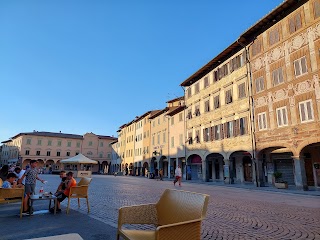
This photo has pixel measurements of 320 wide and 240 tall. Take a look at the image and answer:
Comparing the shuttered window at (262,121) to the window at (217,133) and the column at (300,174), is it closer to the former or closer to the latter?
the column at (300,174)

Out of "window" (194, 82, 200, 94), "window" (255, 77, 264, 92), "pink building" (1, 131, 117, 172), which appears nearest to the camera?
"window" (255, 77, 264, 92)

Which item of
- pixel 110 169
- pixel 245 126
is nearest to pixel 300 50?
pixel 245 126

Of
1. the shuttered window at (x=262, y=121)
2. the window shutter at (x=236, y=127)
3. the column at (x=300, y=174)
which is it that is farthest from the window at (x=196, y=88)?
the column at (x=300, y=174)

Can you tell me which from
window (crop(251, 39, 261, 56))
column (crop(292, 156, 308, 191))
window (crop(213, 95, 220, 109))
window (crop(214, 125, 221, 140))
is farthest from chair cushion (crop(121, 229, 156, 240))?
window (crop(213, 95, 220, 109))

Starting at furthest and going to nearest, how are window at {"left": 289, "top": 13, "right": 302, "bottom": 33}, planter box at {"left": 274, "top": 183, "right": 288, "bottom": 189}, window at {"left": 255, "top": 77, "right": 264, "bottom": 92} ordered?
window at {"left": 255, "top": 77, "right": 264, "bottom": 92} → planter box at {"left": 274, "top": 183, "right": 288, "bottom": 189} → window at {"left": 289, "top": 13, "right": 302, "bottom": 33}

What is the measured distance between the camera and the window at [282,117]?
19.5m

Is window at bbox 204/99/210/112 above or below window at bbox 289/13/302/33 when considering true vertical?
below

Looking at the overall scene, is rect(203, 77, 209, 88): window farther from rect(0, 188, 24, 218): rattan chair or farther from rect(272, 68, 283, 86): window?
rect(0, 188, 24, 218): rattan chair

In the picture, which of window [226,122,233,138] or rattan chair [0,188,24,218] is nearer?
rattan chair [0,188,24,218]

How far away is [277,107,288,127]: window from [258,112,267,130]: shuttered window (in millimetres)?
1408

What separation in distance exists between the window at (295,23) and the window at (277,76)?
125 inches

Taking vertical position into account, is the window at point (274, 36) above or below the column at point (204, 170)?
above

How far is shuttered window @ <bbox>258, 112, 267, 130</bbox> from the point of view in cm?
2131

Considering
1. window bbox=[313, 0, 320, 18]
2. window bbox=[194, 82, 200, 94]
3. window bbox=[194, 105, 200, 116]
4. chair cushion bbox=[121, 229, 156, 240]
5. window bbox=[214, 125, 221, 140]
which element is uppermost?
window bbox=[313, 0, 320, 18]
